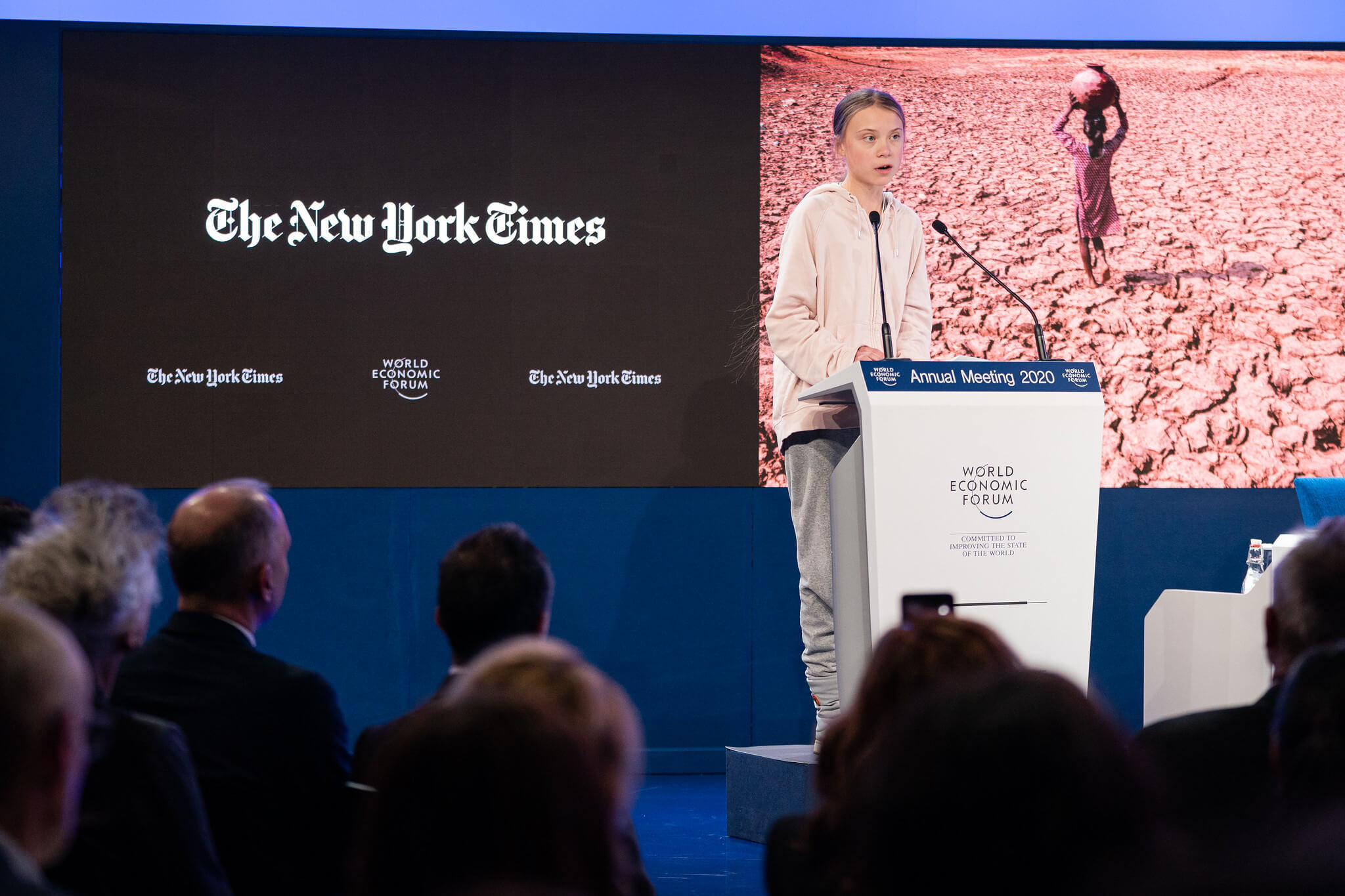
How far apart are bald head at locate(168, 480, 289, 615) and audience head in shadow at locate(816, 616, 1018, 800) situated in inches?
44.3

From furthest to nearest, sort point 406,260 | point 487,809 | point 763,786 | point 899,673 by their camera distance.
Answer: point 406,260, point 763,786, point 899,673, point 487,809

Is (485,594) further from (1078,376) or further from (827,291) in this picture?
(827,291)

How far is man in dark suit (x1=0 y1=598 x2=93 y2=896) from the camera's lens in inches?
39.8

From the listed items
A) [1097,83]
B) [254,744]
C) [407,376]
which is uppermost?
[1097,83]

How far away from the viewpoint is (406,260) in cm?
511

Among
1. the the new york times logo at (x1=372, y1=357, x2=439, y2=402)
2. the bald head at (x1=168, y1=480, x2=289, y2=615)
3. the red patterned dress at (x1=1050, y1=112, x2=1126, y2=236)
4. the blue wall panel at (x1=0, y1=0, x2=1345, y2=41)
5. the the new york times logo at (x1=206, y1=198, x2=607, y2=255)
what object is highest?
the blue wall panel at (x1=0, y1=0, x2=1345, y2=41)

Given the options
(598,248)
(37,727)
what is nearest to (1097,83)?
(598,248)

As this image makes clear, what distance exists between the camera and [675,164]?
5191 millimetres

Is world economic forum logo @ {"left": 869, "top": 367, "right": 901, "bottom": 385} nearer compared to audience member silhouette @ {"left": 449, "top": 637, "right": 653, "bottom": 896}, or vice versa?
audience member silhouette @ {"left": 449, "top": 637, "right": 653, "bottom": 896}

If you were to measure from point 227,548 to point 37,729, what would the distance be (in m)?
1.20

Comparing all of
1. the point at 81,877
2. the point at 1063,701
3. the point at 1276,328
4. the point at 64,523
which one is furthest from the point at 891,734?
the point at 1276,328

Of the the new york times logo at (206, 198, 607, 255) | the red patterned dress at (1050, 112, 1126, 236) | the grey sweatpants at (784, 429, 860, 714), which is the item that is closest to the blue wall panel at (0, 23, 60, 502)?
the the new york times logo at (206, 198, 607, 255)

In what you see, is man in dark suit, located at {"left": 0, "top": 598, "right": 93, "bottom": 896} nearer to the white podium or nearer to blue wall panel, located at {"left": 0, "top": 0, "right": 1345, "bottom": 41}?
the white podium

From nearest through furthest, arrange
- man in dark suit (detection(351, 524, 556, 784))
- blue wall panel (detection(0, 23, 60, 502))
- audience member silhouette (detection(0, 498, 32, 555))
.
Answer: man in dark suit (detection(351, 524, 556, 784)) → audience member silhouette (detection(0, 498, 32, 555)) → blue wall panel (detection(0, 23, 60, 502))
